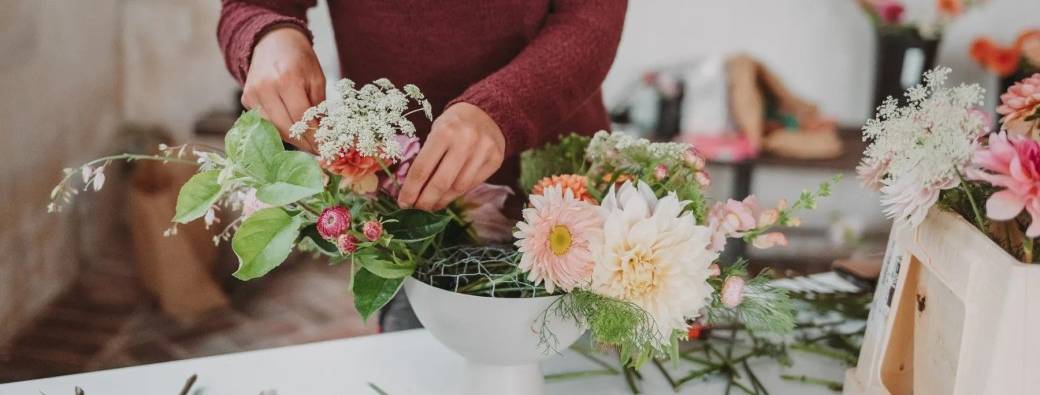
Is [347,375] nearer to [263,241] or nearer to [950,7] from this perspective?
[263,241]

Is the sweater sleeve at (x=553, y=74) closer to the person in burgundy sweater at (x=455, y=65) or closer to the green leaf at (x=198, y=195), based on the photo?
the person in burgundy sweater at (x=455, y=65)

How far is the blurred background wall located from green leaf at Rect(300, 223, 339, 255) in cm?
120

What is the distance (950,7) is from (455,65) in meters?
2.47

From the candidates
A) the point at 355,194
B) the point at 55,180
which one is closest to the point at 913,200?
the point at 355,194

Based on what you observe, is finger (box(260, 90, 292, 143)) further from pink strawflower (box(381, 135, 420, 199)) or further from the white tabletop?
the white tabletop

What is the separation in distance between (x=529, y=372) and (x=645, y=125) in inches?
93.3

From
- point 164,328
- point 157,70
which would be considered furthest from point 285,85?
point 157,70

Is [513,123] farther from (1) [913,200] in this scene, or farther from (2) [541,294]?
(1) [913,200]

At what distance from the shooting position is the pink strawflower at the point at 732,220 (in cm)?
78

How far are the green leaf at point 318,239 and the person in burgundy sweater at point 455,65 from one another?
0.25 ft

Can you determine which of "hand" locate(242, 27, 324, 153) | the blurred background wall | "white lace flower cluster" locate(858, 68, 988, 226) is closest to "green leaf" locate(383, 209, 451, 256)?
"hand" locate(242, 27, 324, 153)

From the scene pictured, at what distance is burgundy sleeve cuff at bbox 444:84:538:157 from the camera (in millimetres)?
891

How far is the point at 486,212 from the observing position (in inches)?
Result: 35.2

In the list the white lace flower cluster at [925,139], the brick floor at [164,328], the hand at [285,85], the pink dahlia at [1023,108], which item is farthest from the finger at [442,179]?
the brick floor at [164,328]
